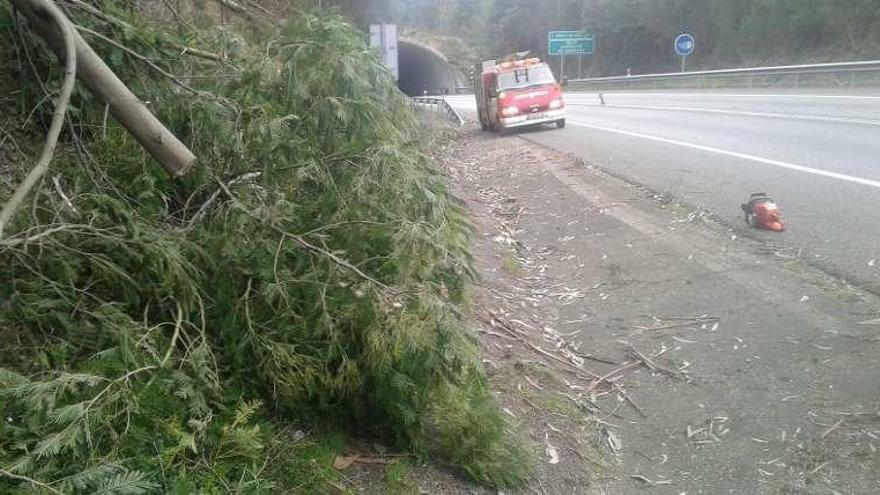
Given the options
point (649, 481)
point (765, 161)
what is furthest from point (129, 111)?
point (765, 161)

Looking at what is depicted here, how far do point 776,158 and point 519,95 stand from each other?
10.5 meters

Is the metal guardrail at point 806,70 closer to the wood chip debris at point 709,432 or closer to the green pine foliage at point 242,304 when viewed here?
the wood chip debris at point 709,432

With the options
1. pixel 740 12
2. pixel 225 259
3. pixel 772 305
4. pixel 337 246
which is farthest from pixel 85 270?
pixel 740 12

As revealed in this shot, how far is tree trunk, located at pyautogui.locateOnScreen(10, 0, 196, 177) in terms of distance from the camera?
380 centimetres

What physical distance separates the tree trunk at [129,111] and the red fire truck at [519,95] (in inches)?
673

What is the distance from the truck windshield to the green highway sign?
102 ft

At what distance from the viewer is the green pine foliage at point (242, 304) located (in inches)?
101

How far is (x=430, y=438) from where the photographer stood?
352 centimetres

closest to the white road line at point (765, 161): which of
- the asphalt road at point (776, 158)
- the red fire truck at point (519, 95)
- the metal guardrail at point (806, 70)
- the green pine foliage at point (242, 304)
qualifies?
the asphalt road at point (776, 158)

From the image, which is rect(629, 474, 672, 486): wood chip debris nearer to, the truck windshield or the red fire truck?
the red fire truck

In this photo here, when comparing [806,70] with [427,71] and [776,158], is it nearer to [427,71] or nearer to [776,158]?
[776,158]

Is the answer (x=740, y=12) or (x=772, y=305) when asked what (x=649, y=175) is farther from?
(x=740, y=12)

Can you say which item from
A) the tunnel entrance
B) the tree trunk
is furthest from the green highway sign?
the tree trunk

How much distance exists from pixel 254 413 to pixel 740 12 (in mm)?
43643
